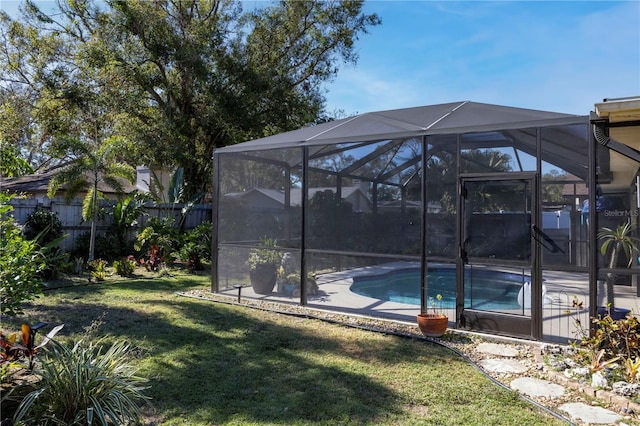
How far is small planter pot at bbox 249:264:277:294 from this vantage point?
8.22 metres

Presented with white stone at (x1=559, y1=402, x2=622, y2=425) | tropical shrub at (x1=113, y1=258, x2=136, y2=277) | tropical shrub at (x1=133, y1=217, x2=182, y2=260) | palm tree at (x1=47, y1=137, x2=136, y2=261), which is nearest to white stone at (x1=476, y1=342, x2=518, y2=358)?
white stone at (x1=559, y1=402, x2=622, y2=425)

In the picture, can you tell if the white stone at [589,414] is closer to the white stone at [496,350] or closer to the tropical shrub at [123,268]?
the white stone at [496,350]

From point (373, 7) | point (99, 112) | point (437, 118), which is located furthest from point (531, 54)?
point (99, 112)

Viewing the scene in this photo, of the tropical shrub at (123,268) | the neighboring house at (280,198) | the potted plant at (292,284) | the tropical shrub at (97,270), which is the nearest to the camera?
the neighboring house at (280,198)

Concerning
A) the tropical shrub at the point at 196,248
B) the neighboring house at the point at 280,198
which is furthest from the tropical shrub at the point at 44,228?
the neighboring house at the point at 280,198

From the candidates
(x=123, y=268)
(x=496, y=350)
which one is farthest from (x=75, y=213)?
(x=496, y=350)

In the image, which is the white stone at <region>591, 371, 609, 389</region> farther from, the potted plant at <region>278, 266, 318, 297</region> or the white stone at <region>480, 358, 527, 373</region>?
the potted plant at <region>278, 266, 318, 297</region>

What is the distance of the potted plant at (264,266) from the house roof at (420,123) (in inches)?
74.9

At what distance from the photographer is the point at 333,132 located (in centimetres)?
772

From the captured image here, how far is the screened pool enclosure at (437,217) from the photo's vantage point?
540 centimetres

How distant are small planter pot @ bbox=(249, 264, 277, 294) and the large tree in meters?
7.94

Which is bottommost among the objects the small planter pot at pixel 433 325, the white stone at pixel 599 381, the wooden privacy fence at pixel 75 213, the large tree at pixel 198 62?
the white stone at pixel 599 381

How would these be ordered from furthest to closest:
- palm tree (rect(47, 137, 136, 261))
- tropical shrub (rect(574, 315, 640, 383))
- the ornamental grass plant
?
palm tree (rect(47, 137, 136, 261)) → tropical shrub (rect(574, 315, 640, 383)) → the ornamental grass plant

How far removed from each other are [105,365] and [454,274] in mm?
4618
